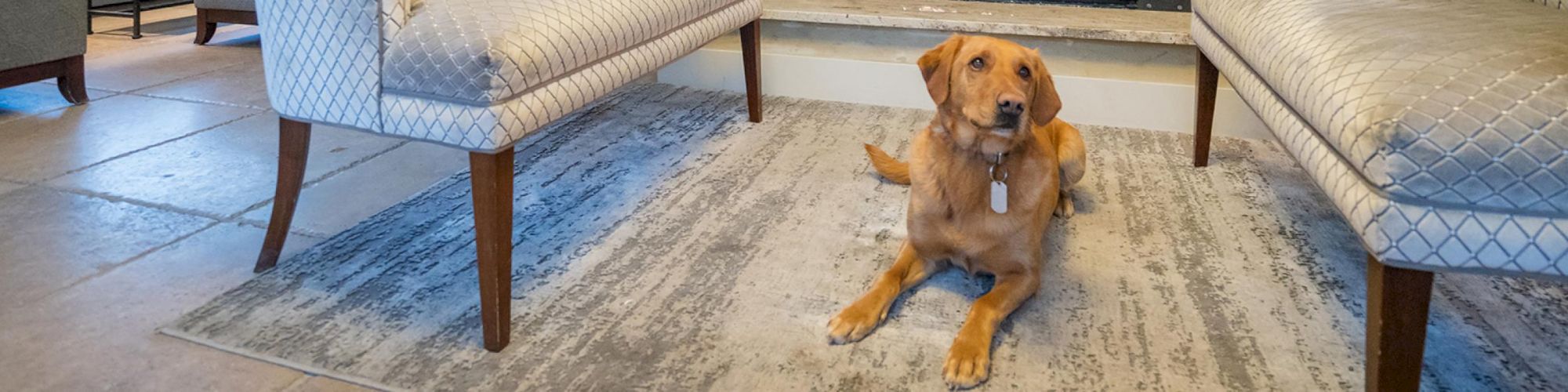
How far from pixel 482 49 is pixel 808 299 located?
627mm

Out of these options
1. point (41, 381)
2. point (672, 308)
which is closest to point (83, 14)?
point (41, 381)

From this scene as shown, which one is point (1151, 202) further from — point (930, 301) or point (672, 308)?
point (672, 308)

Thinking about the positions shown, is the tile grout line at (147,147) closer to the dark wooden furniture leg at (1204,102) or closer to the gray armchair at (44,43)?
the gray armchair at (44,43)

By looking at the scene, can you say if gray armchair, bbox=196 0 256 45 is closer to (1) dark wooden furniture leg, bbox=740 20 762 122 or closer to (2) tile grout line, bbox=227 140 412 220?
(2) tile grout line, bbox=227 140 412 220

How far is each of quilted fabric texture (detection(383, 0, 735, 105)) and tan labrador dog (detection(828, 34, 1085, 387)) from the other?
55 centimetres

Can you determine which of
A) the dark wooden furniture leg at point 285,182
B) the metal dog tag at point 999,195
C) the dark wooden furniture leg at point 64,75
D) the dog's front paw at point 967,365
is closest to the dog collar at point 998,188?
the metal dog tag at point 999,195

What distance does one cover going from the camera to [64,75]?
2.78 metres

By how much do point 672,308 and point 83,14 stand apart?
7.55 ft

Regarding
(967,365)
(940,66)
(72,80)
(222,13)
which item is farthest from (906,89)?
(222,13)

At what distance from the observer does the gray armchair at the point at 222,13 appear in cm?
379

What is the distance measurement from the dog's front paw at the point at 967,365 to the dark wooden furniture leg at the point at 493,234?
614mm

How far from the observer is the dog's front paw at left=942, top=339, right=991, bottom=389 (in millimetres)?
1300

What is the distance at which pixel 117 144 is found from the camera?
7.84ft

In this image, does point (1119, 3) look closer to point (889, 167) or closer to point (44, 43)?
point (889, 167)
